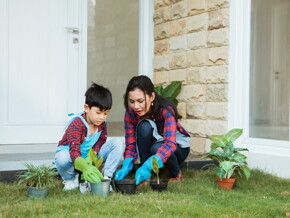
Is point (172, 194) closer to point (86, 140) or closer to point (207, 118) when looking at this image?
point (86, 140)

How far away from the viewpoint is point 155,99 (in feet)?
9.60

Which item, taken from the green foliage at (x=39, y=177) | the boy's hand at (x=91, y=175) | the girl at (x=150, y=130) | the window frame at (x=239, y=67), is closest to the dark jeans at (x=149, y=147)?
the girl at (x=150, y=130)

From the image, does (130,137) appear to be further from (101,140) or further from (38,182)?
(38,182)

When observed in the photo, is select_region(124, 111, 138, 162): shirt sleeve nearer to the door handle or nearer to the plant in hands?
the plant in hands

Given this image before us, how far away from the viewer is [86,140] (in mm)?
2803

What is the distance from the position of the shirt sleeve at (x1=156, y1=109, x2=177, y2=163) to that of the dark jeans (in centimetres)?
14

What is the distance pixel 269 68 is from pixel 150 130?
168 centimetres

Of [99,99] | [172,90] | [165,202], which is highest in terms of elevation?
[172,90]

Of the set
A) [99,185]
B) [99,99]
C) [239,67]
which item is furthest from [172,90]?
[99,185]

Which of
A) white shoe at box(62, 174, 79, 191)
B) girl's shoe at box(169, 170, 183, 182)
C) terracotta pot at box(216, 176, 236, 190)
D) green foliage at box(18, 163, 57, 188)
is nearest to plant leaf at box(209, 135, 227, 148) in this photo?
terracotta pot at box(216, 176, 236, 190)

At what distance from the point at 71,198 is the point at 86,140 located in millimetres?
464

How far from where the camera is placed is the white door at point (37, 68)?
13.1ft

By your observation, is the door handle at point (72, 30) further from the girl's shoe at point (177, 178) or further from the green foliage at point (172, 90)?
the girl's shoe at point (177, 178)

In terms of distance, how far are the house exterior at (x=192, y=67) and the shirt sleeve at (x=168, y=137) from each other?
983 millimetres
